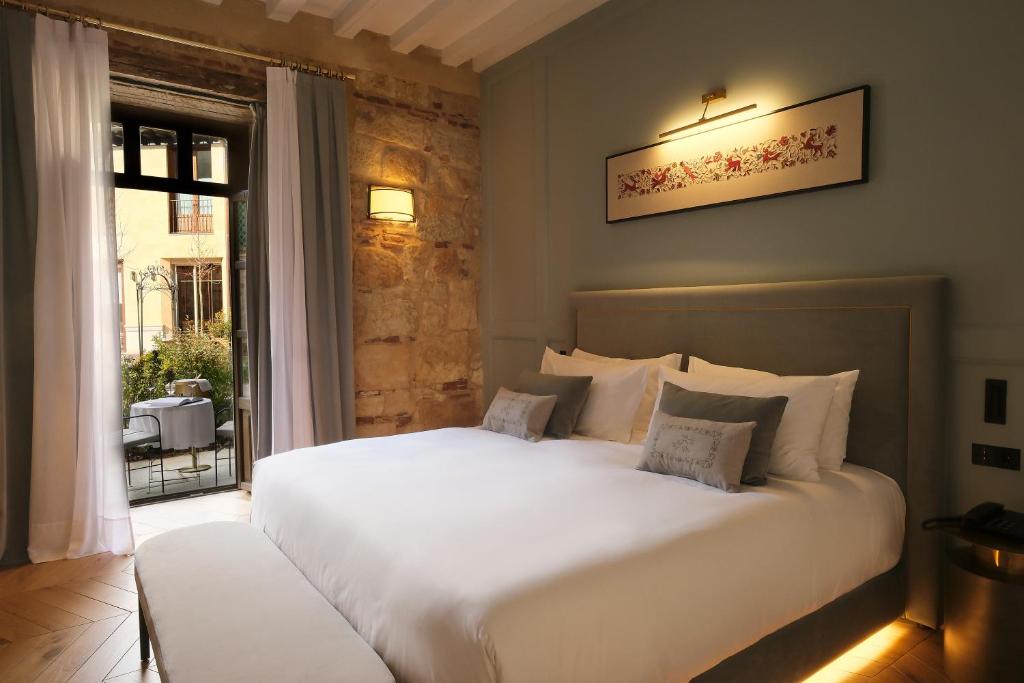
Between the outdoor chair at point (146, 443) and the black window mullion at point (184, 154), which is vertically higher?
the black window mullion at point (184, 154)

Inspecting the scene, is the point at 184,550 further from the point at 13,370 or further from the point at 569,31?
the point at 569,31

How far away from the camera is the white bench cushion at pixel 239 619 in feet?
4.63

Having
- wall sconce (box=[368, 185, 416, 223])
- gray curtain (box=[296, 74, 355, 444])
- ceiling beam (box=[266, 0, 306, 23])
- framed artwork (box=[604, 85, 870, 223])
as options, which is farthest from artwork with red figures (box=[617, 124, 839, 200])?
ceiling beam (box=[266, 0, 306, 23])

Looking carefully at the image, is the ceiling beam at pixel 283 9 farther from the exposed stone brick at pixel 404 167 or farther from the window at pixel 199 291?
the window at pixel 199 291

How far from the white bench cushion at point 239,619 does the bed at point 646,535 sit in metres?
0.09

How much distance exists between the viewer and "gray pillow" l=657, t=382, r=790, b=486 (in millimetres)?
2225

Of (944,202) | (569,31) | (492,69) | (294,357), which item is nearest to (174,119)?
(294,357)

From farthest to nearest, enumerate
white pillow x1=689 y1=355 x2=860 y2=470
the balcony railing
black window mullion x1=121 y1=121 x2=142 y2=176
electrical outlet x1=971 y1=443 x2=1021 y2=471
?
the balcony railing → black window mullion x1=121 y1=121 x2=142 y2=176 → white pillow x1=689 y1=355 x2=860 y2=470 → electrical outlet x1=971 y1=443 x2=1021 y2=471

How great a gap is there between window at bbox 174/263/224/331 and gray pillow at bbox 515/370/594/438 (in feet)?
17.0

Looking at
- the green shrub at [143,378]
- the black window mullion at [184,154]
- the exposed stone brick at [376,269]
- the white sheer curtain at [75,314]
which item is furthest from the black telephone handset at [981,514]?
the green shrub at [143,378]

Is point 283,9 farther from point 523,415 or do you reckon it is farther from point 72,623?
point 72,623

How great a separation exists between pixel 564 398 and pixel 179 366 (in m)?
4.78

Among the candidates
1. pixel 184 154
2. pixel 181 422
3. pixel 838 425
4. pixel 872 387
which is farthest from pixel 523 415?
pixel 181 422

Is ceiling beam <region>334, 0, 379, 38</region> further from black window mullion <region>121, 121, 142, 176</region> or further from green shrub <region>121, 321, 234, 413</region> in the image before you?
green shrub <region>121, 321, 234, 413</region>
